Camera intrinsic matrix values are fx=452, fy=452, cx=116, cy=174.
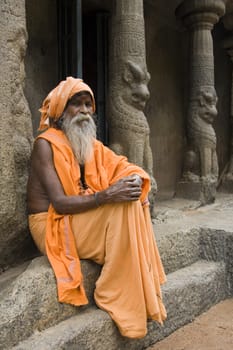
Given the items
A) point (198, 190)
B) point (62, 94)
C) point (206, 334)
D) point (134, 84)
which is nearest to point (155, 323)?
point (206, 334)

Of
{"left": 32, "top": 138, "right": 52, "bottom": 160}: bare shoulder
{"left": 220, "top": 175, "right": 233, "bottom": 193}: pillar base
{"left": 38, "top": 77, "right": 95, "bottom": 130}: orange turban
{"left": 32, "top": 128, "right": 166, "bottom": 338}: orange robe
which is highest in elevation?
{"left": 38, "top": 77, "right": 95, "bottom": 130}: orange turban

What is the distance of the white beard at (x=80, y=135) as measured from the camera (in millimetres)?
2836

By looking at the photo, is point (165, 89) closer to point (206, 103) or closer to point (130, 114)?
point (206, 103)

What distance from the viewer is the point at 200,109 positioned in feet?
21.1

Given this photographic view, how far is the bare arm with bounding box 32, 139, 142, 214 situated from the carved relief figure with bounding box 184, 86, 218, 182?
12.6ft

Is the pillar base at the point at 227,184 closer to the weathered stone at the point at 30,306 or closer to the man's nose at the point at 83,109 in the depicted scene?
the man's nose at the point at 83,109

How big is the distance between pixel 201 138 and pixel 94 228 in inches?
161

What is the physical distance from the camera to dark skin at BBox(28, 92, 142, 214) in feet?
8.34

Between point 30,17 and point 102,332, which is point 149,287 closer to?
point 102,332

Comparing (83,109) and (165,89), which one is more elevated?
(165,89)

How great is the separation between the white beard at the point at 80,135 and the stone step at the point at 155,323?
93 centimetres

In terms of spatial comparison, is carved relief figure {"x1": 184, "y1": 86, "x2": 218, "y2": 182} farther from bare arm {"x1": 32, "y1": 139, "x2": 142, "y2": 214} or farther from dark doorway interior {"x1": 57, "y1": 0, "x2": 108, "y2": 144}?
bare arm {"x1": 32, "y1": 139, "x2": 142, "y2": 214}

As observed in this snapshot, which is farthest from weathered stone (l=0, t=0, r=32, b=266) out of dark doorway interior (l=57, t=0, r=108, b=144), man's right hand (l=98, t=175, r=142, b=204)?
dark doorway interior (l=57, t=0, r=108, b=144)

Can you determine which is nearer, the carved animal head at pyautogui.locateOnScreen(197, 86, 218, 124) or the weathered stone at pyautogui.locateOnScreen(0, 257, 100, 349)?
the weathered stone at pyautogui.locateOnScreen(0, 257, 100, 349)
